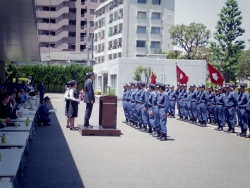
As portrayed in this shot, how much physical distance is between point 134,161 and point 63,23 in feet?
242

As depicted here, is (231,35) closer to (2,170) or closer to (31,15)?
(31,15)

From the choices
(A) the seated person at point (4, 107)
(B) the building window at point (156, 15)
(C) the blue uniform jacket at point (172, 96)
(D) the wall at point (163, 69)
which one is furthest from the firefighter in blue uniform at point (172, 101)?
(B) the building window at point (156, 15)

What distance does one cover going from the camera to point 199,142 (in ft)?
47.4

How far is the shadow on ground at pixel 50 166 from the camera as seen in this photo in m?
7.97

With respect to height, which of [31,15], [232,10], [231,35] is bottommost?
[31,15]

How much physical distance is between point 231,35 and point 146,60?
58.3 ft

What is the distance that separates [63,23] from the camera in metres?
81.2

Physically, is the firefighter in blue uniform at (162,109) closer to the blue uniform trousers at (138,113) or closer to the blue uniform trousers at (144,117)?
the blue uniform trousers at (144,117)

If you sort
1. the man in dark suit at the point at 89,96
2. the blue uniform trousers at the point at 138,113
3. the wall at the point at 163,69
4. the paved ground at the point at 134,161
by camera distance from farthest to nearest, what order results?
the wall at the point at 163,69
the blue uniform trousers at the point at 138,113
the man in dark suit at the point at 89,96
the paved ground at the point at 134,161

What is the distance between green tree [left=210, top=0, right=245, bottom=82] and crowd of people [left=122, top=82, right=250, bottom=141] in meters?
34.6

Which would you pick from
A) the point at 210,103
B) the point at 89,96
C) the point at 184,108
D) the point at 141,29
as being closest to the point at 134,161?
the point at 89,96

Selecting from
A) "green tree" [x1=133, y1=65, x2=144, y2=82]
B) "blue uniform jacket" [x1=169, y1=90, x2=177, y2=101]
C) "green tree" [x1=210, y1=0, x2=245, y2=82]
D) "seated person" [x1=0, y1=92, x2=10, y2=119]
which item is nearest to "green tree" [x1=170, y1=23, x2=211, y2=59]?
"green tree" [x1=210, y1=0, x2=245, y2=82]

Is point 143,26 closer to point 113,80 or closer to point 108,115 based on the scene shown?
point 113,80

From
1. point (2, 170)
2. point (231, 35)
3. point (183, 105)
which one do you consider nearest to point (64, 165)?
point (2, 170)
